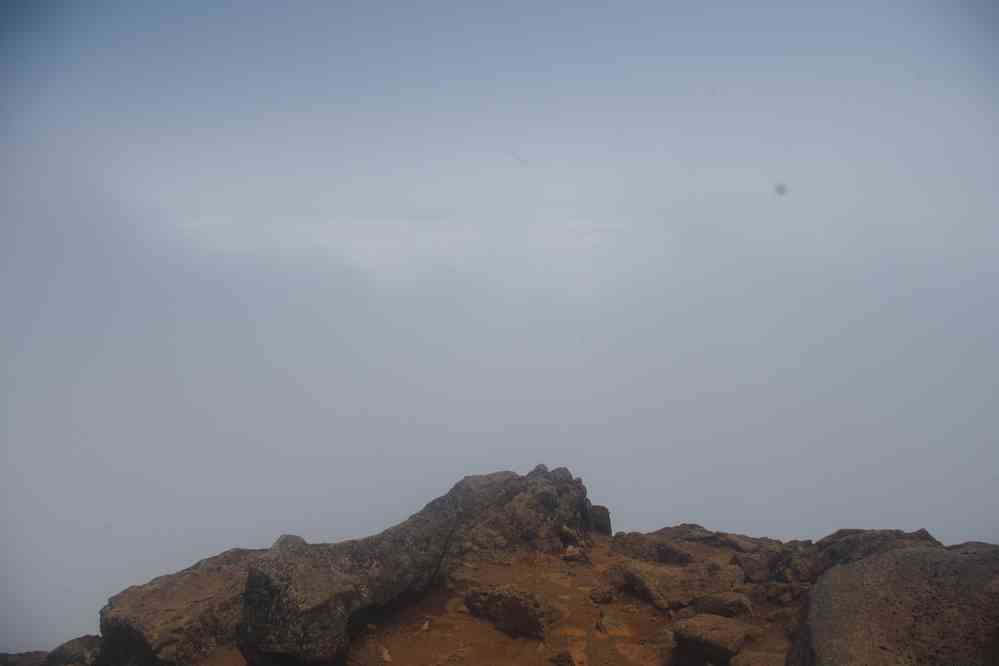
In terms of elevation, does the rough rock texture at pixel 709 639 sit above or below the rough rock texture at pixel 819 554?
below

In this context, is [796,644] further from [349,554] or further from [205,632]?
[205,632]

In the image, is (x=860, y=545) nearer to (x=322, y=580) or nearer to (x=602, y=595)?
(x=602, y=595)

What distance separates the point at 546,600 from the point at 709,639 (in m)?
4.03

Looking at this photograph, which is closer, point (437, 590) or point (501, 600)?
point (501, 600)

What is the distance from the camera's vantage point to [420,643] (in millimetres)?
10750

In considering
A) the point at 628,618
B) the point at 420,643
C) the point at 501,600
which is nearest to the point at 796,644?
the point at 628,618

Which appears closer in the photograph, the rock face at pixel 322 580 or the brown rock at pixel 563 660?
the rock face at pixel 322 580

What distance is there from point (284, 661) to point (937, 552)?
1026 cm

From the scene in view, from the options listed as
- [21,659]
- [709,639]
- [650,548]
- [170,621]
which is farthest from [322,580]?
[21,659]

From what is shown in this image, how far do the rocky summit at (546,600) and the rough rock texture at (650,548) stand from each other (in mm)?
43

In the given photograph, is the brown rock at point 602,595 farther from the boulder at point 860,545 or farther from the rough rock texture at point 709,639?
the boulder at point 860,545

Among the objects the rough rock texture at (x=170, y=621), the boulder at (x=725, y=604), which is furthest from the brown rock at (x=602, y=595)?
the rough rock texture at (x=170, y=621)

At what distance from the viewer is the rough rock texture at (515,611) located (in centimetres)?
1089

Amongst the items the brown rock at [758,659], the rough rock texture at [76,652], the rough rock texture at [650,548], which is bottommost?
the rough rock texture at [76,652]
